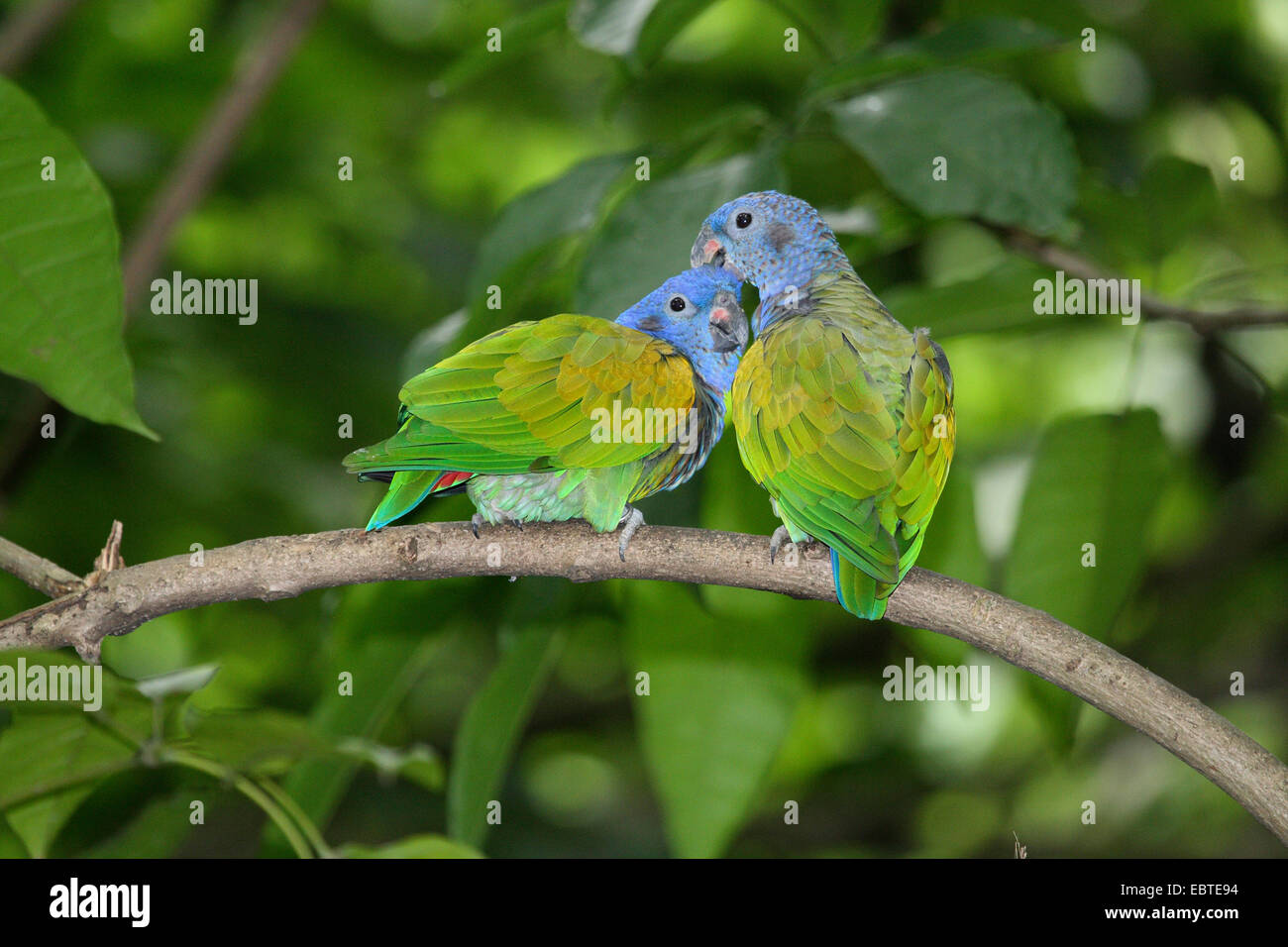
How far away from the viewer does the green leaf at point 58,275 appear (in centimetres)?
152

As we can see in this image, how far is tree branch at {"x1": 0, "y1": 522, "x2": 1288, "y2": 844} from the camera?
132 cm

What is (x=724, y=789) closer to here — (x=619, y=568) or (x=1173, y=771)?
(x=619, y=568)

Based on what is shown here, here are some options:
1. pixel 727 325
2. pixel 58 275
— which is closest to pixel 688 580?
pixel 727 325

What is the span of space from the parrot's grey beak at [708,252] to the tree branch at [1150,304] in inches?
50.2

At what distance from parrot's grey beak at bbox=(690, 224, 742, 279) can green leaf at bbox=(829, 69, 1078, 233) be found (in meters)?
0.58

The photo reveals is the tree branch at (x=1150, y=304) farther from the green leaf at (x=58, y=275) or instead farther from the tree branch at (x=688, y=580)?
the green leaf at (x=58, y=275)

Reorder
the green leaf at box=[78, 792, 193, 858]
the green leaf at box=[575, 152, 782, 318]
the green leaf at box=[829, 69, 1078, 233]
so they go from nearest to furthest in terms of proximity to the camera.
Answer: the green leaf at box=[575, 152, 782, 318]
the green leaf at box=[829, 69, 1078, 233]
the green leaf at box=[78, 792, 193, 858]

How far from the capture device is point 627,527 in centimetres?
144

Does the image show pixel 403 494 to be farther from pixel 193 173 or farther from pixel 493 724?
pixel 193 173

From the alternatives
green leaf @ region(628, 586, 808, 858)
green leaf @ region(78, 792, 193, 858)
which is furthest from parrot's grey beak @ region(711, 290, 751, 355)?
green leaf @ region(78, 792, 193, 858)

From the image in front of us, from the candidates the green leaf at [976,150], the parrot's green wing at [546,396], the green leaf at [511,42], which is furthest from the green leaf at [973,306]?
the parrot's green wing at [546,396]

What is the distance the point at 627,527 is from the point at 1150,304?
58.8 inches

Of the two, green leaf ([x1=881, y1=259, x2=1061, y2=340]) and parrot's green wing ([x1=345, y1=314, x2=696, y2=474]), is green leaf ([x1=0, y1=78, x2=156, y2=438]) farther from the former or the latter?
green leaf ([x1=881, y1=259, x2=1061, y2=340])
